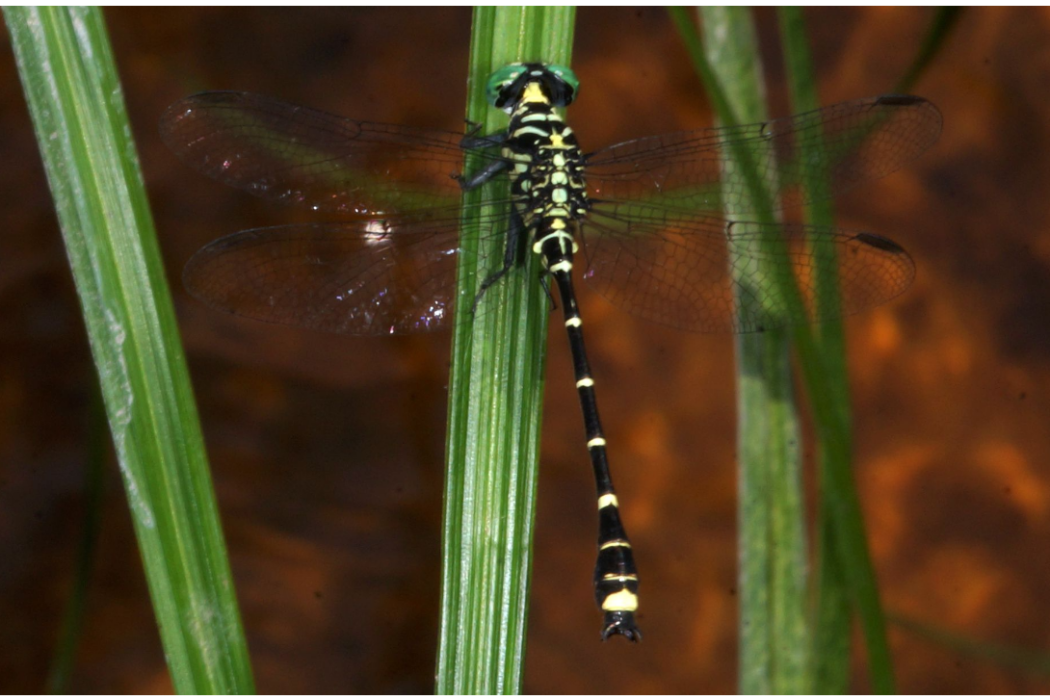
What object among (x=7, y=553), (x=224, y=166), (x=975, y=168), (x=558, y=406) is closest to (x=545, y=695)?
(x=558, y=406)

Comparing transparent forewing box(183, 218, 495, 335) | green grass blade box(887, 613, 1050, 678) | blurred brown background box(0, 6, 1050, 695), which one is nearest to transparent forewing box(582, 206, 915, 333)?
transparent forewing box(183, 218, 495, 335)

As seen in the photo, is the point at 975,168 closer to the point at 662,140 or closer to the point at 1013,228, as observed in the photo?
the point at 1013,228

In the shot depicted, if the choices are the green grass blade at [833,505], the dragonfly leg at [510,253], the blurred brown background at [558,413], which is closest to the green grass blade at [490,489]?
the dragonfly leg at [510,253]

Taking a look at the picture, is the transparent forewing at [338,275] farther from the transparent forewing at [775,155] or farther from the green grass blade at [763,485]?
the green grass blade at [763,485]

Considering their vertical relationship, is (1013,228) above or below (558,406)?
above

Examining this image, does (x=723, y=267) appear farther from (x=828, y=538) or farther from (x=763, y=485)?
(x=828, y=538)
